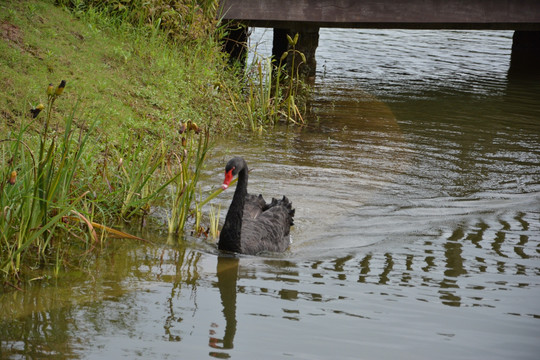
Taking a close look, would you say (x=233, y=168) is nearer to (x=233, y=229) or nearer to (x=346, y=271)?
(x=233, y=229)

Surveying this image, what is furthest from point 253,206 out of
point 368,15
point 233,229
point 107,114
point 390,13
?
point 390,13

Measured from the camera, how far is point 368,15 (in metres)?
13.2

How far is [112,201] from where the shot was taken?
20.0 ft

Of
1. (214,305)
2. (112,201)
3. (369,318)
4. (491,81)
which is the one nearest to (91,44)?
(112,201)

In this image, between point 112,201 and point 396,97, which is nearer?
point 112,201

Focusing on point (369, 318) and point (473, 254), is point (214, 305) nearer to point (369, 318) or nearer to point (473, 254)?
point (369, 318)

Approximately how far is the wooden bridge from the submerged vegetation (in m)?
1.12

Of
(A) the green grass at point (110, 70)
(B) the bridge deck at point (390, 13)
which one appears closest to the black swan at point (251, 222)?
(A) the green grass at point (110, 70)

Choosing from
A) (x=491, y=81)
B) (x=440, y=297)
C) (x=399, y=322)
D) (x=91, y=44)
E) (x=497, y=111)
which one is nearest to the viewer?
(x=399, y=322)

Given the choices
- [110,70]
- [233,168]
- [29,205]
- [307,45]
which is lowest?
[29,205]

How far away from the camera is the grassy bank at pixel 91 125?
16.4 feet

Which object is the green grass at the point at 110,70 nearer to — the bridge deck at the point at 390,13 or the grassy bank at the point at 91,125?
the grassy bank at the point at 91,125

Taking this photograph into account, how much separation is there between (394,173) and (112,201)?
375 centimetres

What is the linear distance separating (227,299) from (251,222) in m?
1.52
